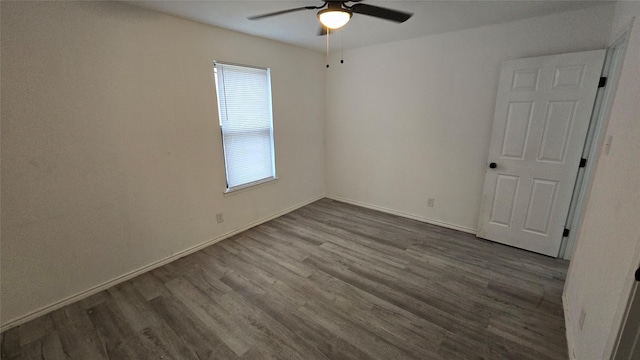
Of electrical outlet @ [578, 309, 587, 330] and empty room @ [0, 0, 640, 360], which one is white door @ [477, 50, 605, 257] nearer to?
empty room @ [0, 0, 640, 360]

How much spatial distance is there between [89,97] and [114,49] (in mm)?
452

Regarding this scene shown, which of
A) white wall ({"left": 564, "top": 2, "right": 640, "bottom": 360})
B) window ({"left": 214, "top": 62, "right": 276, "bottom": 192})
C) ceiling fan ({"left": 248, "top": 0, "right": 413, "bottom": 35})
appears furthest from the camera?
window ({"left": 214, "top": 62, "right": 276, "bottom": 192})

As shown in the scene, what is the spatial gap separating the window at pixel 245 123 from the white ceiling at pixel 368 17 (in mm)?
498

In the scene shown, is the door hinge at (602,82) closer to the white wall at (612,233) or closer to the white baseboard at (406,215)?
the white wall at (612,233)

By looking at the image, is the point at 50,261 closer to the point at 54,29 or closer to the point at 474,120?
the point at 54,29

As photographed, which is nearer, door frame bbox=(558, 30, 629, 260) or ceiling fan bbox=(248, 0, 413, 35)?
ceiling fan bbox=(248, 0, 413, 35)

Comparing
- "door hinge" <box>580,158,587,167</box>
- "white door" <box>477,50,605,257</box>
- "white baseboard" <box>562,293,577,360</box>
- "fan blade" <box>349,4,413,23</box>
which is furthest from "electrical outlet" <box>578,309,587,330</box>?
"fan blade" <box>349,4,413,23</box>

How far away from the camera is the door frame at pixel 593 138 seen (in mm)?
2133

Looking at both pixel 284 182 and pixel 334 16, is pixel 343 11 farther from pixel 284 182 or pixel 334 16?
pixel 284 182

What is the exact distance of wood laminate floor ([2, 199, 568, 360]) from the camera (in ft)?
5.58

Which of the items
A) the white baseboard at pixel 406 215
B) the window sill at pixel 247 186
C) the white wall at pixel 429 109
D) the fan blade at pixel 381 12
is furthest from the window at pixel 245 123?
the fan blade at pixel 381 12

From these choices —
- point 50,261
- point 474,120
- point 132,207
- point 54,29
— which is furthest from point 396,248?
point 54,29

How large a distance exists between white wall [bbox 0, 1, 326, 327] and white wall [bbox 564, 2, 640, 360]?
3.22 metres

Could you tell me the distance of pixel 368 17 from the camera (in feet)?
8.18
